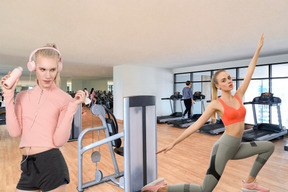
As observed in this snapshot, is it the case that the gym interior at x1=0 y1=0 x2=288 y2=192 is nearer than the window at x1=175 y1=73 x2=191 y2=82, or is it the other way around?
the gym interior at x1=0 y1=0 x2=288 y2=192

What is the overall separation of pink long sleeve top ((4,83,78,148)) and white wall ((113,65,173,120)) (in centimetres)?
615

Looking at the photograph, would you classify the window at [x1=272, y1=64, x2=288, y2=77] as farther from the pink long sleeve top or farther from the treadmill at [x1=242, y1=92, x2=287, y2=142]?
the pink long sleeve top

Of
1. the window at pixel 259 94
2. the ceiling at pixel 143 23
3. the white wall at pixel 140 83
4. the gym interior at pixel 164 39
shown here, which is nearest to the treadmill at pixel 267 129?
the gym interior at pixel 164 39

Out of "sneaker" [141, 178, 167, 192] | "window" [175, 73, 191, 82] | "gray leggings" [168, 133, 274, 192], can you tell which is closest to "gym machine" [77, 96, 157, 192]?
"sneaker" [141, 178, 167, 192]

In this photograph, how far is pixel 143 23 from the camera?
2.83 metres

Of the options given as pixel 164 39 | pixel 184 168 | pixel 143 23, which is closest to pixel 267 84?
pixel 164 39

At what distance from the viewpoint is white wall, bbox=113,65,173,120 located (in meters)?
7.20

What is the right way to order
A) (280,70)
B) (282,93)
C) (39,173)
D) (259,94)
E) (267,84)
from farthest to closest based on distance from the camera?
(259,94) → (267,84) → (282,93) → (280,70) → (39,173)

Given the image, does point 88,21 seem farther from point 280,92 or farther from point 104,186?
point 280,92

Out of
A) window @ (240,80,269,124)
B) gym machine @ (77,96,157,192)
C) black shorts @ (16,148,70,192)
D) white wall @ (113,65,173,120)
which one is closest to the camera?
black shorts @ (16,148,70,192)

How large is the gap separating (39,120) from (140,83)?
268 inches

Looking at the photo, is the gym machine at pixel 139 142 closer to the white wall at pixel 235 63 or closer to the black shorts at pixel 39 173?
the black shorts at pixel 39 173

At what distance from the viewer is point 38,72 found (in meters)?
0.84

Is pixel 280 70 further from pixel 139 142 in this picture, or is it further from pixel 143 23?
pixel 139 142
